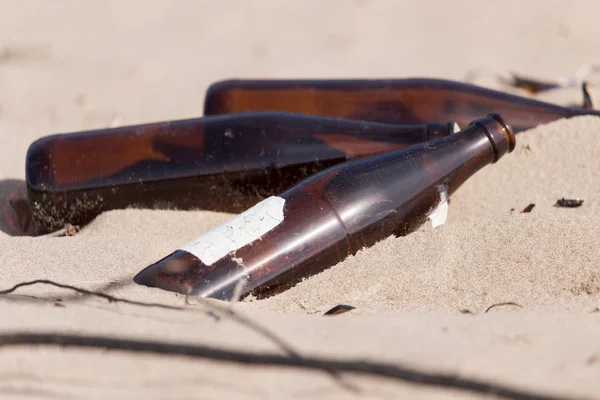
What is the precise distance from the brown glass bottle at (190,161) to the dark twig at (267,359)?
83 centimetres

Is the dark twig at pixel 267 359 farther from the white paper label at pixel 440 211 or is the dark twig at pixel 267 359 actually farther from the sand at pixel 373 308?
the white paper label at pixel 440 211

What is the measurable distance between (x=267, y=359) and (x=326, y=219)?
0.51 meters

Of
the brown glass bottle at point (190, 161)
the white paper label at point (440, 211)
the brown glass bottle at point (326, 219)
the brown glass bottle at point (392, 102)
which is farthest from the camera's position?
the brown glass bottle at point (392, 102)

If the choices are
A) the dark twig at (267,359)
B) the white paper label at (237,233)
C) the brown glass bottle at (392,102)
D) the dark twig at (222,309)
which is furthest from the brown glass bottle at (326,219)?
the brown glass bottle at (392,102)

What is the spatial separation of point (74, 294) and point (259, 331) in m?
0.38

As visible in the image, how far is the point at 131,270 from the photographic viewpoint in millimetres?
1529

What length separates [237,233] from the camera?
1476 mm

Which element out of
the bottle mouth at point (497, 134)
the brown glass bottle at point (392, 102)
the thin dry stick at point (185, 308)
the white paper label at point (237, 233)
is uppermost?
the bottle mouth at point (497, 134)

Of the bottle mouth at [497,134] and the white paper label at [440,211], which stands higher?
the bottle mouth at [497,134]

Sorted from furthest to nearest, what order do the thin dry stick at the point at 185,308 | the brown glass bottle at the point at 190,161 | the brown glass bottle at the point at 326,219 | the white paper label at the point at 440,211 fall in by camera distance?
the brown glass bottle at the point at 190,161 → the white paper label at the point at 440,211 → the brown glass bottle at the point at 326,219 → the thin dry stick at the point at 185,308

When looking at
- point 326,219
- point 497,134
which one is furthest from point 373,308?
point 497,134

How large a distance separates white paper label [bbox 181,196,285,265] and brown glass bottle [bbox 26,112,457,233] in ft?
1.27

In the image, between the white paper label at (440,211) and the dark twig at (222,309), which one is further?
the white paper label at (440,211)

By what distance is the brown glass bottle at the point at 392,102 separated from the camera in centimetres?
225
